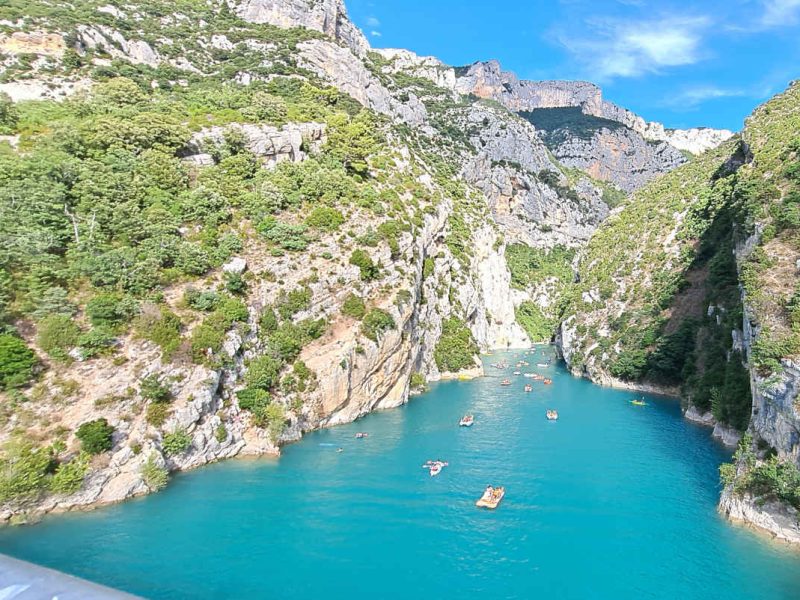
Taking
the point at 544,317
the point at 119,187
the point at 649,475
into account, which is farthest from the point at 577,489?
the point at 544,317

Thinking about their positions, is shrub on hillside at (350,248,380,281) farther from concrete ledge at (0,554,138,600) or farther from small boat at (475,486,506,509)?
concrete ledge at (0,554,138,600)

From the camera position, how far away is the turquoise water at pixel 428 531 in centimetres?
2594

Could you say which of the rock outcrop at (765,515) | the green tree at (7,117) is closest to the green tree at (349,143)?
the green tree at (7,117)

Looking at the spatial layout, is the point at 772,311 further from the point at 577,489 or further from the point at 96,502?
the point at 96,502

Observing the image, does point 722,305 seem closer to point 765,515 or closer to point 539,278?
Answer: point 765,515

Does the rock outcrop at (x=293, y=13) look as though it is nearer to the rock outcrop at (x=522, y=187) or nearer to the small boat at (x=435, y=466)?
the rock outcrop at (x=522, y=187)

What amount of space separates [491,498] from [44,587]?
27979 millimetres

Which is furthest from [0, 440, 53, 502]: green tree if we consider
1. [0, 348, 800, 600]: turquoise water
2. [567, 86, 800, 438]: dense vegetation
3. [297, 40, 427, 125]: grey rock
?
[297, 40, 427, 125]: grey rock

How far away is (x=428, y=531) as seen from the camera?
1234 inches

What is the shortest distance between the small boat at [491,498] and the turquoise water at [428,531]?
2.07 feet

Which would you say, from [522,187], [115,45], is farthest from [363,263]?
[522,187]

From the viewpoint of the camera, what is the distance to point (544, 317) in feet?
486

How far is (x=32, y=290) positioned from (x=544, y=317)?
134 metres

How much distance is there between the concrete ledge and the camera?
568 inches
